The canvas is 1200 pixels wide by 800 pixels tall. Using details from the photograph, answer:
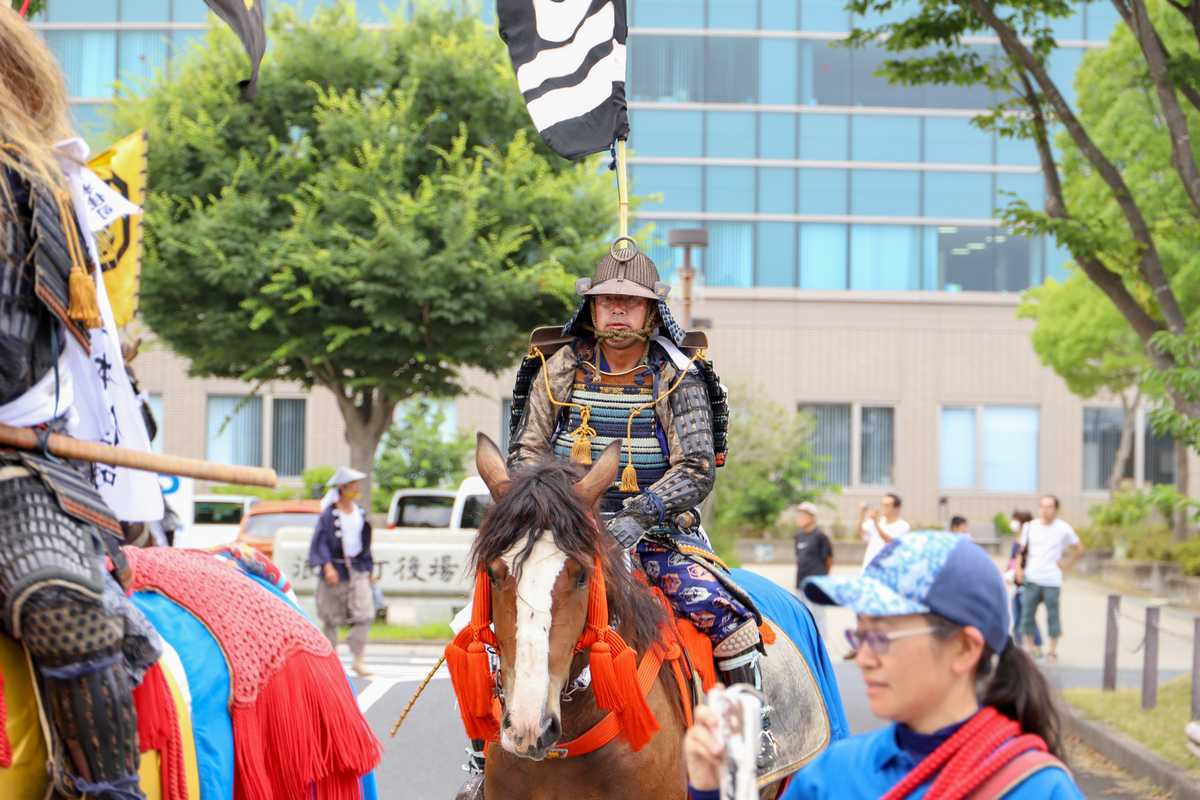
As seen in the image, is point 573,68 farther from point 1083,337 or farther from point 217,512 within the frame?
point 1083,337

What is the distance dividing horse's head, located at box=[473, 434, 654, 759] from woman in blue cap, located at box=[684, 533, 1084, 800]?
1.56m

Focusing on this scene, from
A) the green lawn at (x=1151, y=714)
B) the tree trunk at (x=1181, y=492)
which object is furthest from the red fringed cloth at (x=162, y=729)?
the tree trunk at (x=1181, y=492)

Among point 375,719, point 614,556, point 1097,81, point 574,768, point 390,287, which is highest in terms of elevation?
point 1097,81

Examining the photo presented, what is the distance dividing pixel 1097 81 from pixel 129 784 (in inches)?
949

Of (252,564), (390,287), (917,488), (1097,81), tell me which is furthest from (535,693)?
(917,488)

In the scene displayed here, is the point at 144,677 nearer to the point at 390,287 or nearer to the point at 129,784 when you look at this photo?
the point at 129,784

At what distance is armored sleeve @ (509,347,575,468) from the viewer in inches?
233

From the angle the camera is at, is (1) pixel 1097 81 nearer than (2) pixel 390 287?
No

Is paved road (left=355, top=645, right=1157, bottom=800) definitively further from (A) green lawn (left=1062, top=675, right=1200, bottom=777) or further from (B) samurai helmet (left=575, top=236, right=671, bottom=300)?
(B) samurai helmet (left=575, top=236, right=671, bottom=300)

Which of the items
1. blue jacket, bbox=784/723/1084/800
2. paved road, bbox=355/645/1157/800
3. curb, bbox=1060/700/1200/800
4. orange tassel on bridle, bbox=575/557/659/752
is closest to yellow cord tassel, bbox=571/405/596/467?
orange tassel on bridle, bbox=575/557/659/752

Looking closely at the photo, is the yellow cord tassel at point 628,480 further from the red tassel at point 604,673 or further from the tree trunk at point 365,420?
the tree trunk at point 365,420

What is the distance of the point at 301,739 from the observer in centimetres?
480

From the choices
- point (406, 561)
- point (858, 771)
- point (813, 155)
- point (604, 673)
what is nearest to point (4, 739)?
point (604, 673)

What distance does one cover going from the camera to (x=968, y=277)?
4153cm
